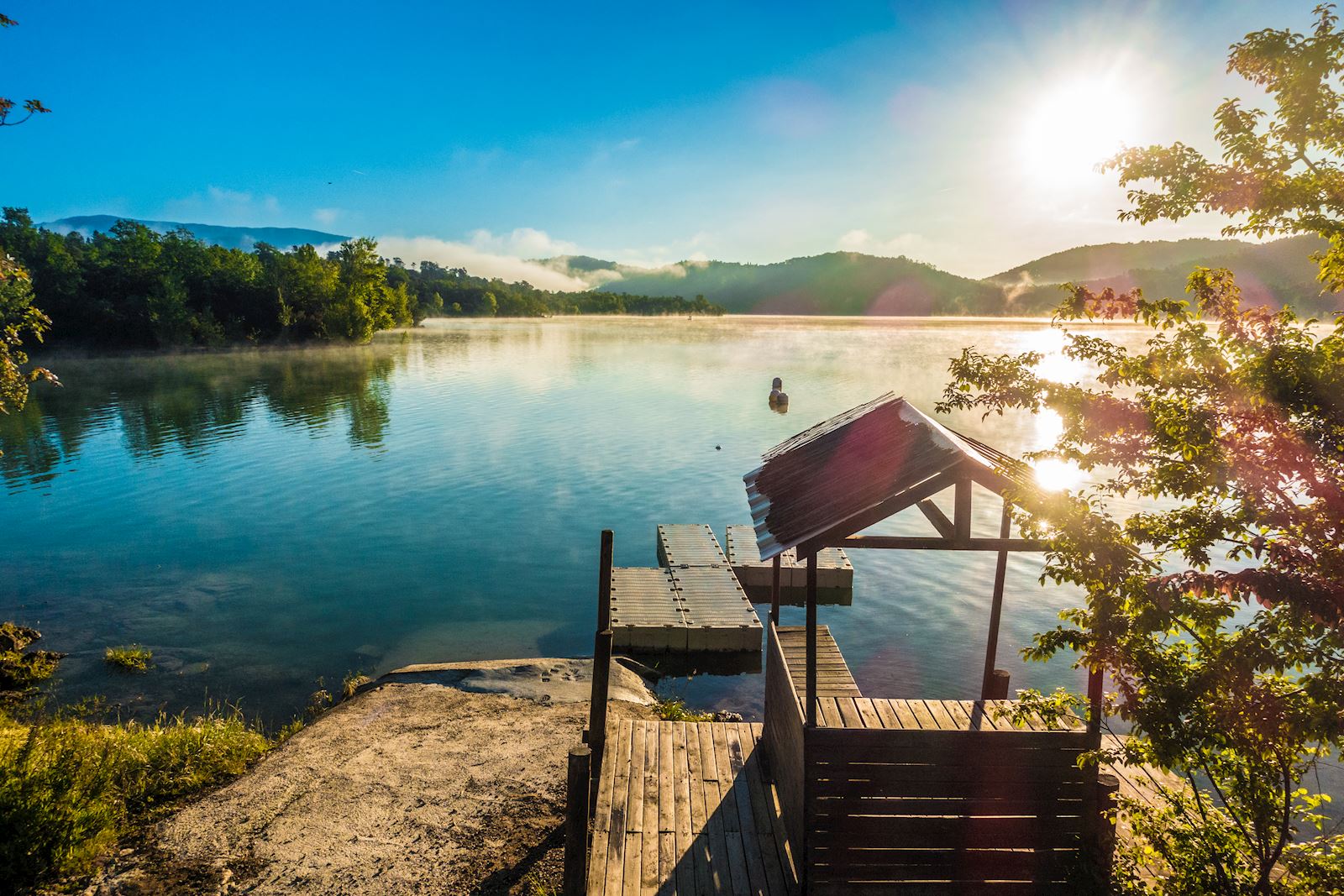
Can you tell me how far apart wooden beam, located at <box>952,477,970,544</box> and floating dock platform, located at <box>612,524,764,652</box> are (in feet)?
35.0

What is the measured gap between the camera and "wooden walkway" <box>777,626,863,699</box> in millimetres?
11500

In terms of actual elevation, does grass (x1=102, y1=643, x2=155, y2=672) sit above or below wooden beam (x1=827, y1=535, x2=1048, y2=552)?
below

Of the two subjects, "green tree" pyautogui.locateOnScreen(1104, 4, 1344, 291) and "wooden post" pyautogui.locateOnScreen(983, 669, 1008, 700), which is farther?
"wooden post" pyautogui.locateOnScreen(983, 669, 1008, 700)

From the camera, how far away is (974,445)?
386 inches

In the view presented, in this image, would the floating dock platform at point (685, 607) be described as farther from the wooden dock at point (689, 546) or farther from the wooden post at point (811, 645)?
the wooden post at point (811, 645)

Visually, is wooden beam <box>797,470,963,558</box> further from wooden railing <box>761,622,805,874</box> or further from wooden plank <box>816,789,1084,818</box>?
wooden plank <box>816,789,1084,818</box>

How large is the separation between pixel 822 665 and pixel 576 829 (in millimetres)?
6451

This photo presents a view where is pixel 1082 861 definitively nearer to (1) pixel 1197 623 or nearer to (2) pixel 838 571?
(1) pixel 1197 623

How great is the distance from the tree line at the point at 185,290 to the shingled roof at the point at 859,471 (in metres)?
89.1

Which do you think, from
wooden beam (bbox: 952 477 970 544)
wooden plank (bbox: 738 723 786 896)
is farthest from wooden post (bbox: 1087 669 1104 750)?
wooden plank (bbox: 738 723 786 896)

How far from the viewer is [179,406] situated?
52531mm

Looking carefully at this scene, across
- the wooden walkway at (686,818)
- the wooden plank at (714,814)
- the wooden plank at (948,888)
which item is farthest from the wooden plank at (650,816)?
the wooden plank at (948,888)

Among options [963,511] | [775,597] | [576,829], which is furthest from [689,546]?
[576,829]

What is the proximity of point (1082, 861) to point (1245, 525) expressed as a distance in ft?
12.3
